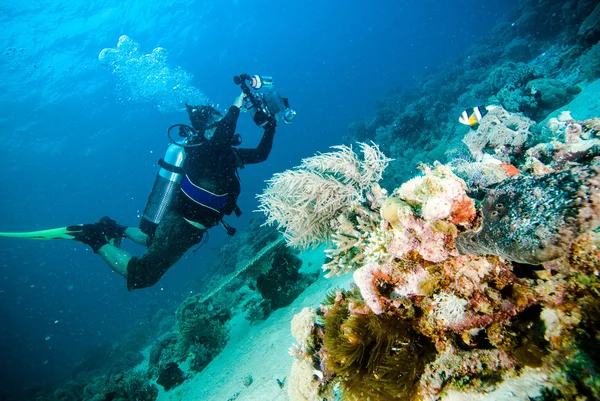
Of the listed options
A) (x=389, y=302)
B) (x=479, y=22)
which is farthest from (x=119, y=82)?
(x=479, y=22)

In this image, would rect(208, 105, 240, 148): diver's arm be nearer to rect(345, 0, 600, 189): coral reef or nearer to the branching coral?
the branching coral

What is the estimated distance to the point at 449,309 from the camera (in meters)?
1.89

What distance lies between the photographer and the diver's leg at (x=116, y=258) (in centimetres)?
655

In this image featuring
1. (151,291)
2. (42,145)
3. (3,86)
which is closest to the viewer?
(3,86)

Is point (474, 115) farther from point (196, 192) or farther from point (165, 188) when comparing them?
point (165, 188)

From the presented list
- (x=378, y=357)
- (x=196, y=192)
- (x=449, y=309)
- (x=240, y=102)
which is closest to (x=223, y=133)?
(x=240, y=102)

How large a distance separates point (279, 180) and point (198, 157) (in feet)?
8.97

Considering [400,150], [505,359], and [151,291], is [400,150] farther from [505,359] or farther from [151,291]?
[151,291]

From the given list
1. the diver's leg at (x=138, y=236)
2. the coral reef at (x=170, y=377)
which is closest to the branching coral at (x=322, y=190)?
the diver's leg at (x=138, y=236)

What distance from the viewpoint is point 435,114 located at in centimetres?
1501

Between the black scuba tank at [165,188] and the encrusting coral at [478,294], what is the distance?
20.5ft

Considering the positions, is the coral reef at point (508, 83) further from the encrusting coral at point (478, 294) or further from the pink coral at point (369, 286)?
the pink coral at point (369, 286)

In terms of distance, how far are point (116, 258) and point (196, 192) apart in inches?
107

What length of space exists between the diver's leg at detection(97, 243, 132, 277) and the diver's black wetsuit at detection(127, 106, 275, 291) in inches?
8.9
